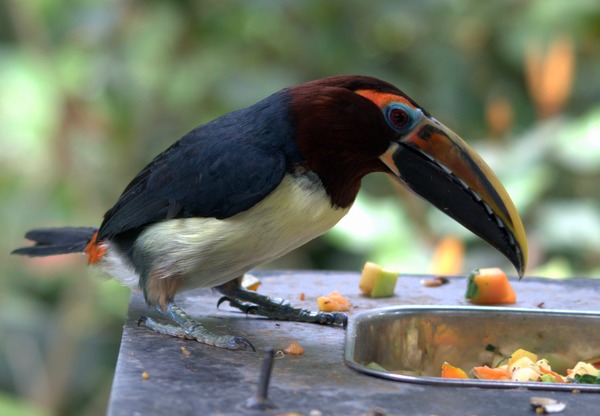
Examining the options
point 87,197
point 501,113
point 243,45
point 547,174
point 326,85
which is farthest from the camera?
point 243,45

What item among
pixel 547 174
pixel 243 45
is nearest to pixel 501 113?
pixel 547 174

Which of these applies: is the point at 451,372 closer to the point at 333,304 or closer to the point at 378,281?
the point at 333,304

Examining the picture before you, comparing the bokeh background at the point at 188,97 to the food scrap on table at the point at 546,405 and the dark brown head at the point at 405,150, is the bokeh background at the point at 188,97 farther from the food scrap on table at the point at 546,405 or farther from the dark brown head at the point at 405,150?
the food scrap on table at the point at 546,405

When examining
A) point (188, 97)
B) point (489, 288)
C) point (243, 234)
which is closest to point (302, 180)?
point (243, 234)

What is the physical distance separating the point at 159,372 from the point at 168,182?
622 millimetres

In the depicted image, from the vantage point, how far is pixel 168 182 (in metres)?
2.40

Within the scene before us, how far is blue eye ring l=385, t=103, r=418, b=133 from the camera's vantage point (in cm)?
227

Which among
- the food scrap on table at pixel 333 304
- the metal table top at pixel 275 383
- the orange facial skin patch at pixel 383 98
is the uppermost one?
the orange facial skin patch at pixel 383 98

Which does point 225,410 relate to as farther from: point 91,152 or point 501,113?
point 91,152

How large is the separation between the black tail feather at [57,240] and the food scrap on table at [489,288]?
1.04 metres

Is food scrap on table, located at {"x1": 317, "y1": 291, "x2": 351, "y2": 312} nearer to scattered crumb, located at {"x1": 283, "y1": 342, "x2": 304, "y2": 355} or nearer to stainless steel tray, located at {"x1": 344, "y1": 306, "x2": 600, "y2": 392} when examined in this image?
stainless steel tray, located at {"x1": 344, "y1": 306, "x2": 600, "y2": 392}

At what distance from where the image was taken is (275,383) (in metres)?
1.84

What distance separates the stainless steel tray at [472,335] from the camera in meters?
2.40

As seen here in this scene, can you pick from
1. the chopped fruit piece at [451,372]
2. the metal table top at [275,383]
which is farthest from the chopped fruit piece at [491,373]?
the metal table top at [275,383]
